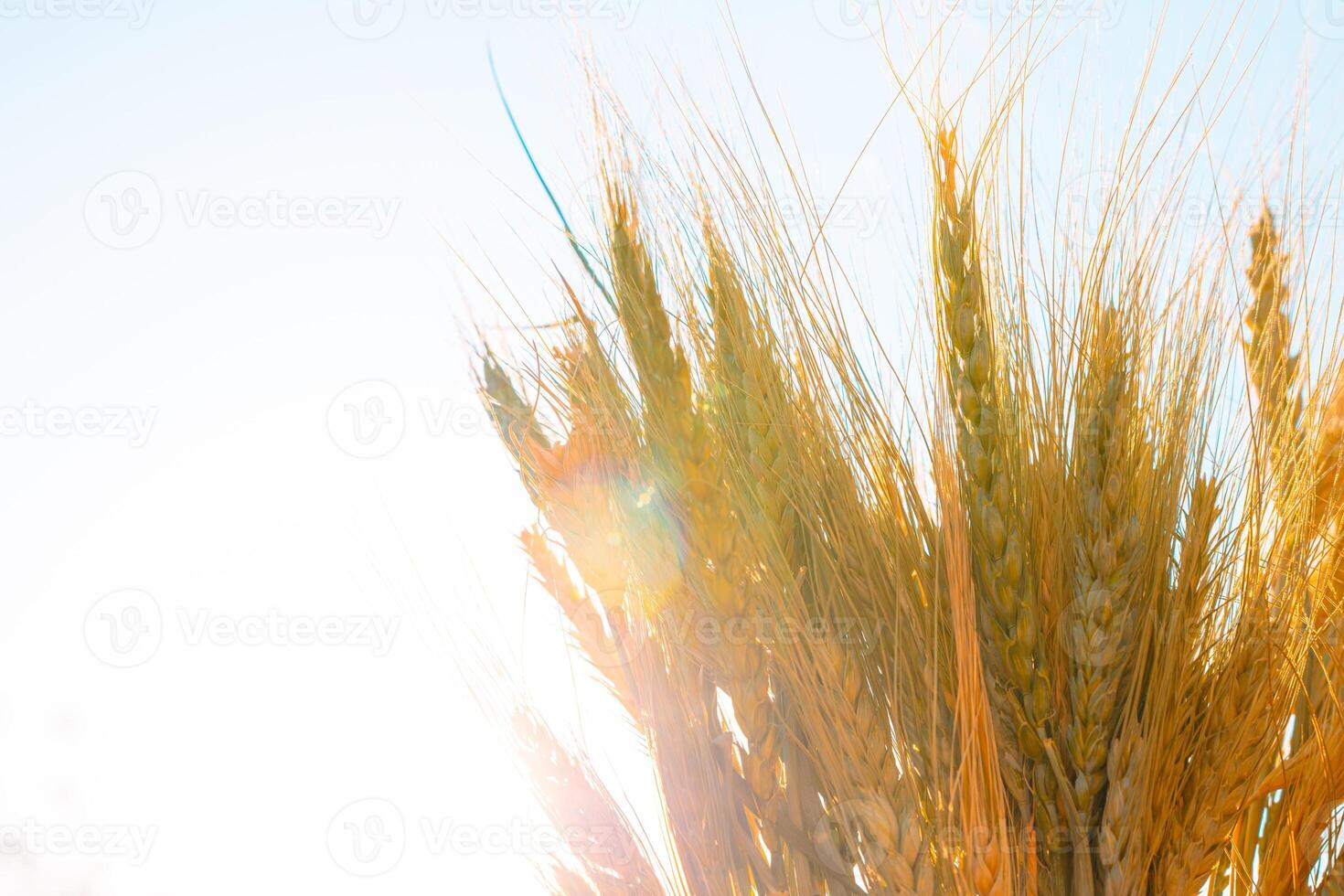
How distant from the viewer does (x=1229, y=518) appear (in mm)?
936

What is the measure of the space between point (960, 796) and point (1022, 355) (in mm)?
411

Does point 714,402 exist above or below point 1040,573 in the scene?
above

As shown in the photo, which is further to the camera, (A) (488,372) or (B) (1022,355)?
(A) (488,372)

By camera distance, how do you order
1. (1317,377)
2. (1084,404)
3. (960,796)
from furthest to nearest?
(1317,377), (1084,404), (960,796)

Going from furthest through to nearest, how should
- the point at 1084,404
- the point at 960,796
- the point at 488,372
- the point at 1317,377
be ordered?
the point at 488,372 < the point at 1317,377 < the point at 1084,404 < the point at 960,796

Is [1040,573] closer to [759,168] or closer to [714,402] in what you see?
[714,402]

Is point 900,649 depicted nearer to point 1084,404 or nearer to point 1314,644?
point 1084,404

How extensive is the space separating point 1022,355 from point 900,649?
1.01ft

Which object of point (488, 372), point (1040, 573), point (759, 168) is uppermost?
point (759, 168)

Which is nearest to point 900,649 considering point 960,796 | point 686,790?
point 960,796

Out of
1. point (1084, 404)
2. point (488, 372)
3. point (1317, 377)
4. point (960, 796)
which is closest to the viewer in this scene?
point (960, 796)

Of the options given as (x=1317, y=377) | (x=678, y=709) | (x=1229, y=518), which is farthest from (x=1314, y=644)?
(x=678, y=709)

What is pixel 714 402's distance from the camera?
3.02ft

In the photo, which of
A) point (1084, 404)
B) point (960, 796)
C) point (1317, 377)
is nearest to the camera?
point (960, 796)
